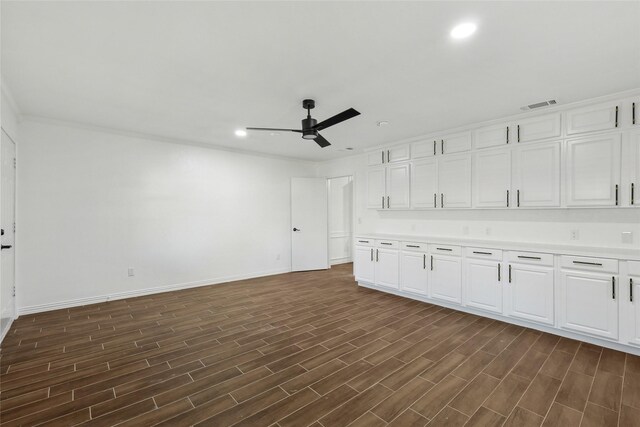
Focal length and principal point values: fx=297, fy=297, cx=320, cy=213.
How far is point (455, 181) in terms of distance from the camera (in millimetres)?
4402

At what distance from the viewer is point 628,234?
3.16m

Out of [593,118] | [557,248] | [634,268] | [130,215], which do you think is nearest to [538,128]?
[593,118]

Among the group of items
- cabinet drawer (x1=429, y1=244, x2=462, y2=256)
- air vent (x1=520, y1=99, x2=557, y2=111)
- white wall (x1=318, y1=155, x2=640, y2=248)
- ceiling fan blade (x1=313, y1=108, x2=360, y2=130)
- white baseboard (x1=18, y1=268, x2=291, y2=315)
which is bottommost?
white baseboard (x1=18, y1=268, x2=291, y2=315)

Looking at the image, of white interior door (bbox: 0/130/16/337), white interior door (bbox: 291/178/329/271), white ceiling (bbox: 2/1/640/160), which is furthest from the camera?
white interior door (bbox: 291/178/329/271)

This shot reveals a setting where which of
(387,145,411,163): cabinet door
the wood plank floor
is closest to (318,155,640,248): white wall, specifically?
(387,145,411,163): cabinet door

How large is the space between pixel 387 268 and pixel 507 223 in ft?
5.91

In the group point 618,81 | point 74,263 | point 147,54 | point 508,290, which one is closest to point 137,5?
point 147,54

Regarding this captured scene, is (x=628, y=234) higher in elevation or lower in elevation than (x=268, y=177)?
lower

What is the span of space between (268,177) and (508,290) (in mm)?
4634

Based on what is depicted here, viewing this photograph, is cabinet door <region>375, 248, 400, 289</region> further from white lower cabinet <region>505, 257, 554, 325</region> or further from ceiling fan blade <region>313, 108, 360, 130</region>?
ceiling fan blade <region>313, 108, 360, 130</region>

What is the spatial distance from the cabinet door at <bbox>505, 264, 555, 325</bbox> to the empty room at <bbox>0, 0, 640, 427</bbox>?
1.1 inches

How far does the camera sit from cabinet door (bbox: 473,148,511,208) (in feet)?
12.7

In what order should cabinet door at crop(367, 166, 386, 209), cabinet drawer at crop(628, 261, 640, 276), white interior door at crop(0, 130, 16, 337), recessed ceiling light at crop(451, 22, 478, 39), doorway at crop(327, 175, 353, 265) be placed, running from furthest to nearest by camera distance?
doorway at crop(327, 175, 353, 265), cabinet door at crop(367, 166, 386, 209), white interior door at crop(0, 130, 16, 337), cabinet drawer at crop(628, 261, 640, 276), recessed ceiling light at crop(451, 22, 478, 39)

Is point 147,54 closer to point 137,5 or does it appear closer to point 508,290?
point 137,5
